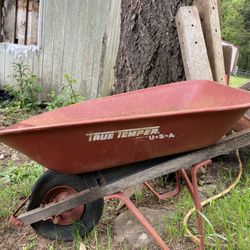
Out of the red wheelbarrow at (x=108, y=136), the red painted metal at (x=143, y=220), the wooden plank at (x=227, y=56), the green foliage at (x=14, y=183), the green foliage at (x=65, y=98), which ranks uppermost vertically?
the wooden plank at (x=227, y=56)

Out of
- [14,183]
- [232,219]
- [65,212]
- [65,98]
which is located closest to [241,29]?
[65,98]

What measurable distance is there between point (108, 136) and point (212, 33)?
149 cm

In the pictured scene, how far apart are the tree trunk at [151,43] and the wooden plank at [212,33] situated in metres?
0.13

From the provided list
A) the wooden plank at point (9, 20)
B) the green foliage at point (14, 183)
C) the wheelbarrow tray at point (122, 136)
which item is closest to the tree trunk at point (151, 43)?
the wheelbarrow tray at point (122, 136)

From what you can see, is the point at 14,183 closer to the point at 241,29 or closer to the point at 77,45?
the point at 77,45

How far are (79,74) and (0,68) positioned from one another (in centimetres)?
147

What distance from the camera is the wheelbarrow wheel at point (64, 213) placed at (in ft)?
7.63

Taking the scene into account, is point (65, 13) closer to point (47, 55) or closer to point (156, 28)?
point (47, 55)

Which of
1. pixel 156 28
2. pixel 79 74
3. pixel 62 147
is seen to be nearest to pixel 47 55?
pixel 79 74

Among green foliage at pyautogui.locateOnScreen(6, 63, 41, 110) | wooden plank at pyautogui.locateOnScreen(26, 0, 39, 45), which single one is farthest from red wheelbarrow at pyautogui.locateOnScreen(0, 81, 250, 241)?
wooden plank at pyautogui.locateOnScreen(26, 0, 39, 45)

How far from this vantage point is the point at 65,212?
245cm

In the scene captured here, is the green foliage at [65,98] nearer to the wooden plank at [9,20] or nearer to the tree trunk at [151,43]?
the wooden plank at [9,20]

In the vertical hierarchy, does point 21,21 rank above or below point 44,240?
above

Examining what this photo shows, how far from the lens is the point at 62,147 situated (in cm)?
196
